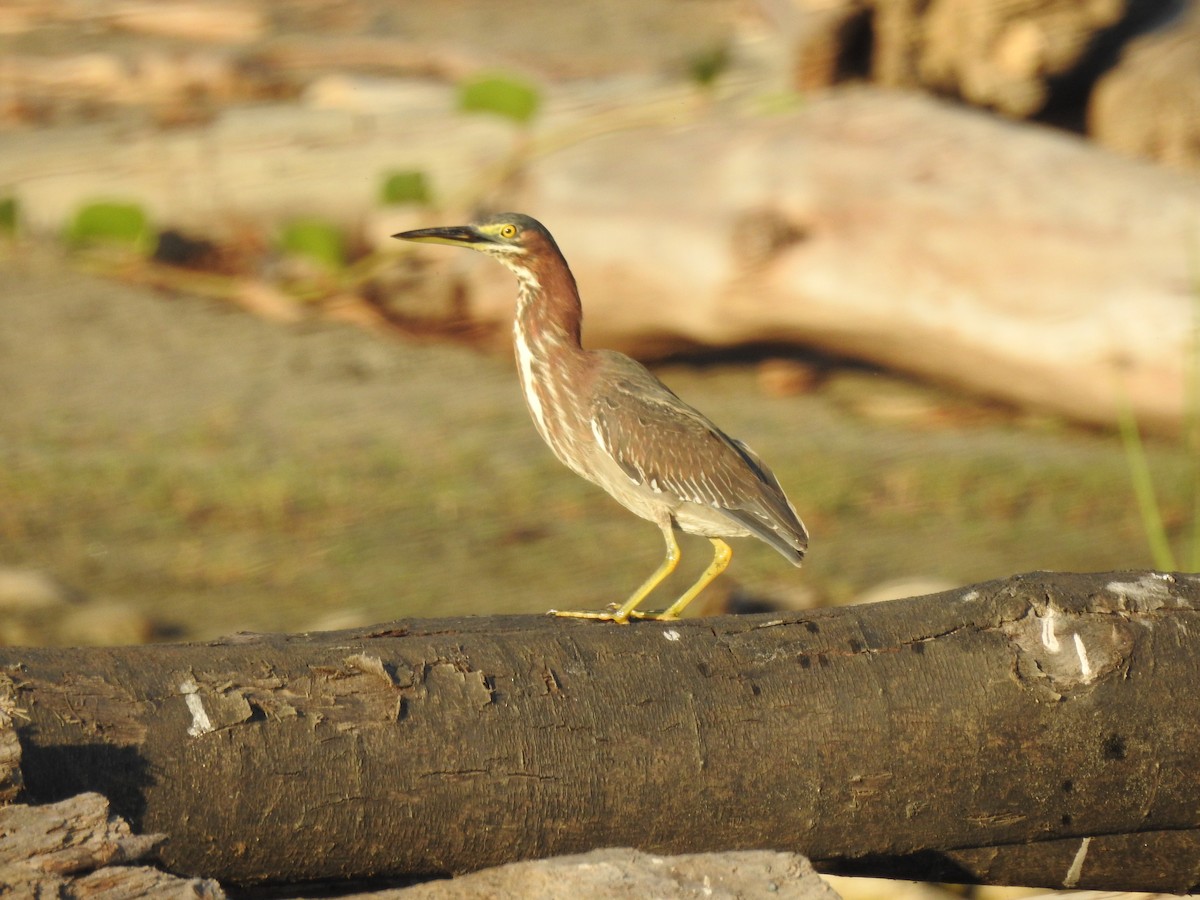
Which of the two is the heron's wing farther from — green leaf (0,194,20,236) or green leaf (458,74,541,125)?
green leaf (0,194,20,236)

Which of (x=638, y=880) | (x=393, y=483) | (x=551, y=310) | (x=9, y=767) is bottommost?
(x=393, y=483)

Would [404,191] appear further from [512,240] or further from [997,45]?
[512,240]

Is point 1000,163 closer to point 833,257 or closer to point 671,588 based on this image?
point 833,257

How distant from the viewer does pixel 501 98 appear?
8.72 metres

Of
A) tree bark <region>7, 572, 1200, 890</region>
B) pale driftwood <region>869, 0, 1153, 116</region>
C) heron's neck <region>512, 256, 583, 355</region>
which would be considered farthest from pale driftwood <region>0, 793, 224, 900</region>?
pale driftwood <region>869, 0, 1153, 116</region>

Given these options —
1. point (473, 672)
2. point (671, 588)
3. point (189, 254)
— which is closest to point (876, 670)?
point (473, 672)

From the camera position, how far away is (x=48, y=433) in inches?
267

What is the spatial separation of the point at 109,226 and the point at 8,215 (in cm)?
55

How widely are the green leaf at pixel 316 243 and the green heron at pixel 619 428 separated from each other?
160 inches

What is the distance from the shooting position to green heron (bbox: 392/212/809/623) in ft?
13.3

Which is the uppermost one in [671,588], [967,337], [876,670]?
[876,670]

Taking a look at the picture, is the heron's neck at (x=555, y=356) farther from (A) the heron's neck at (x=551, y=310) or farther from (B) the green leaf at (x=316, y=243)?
(B) the green leaf at (x=316, y=243)

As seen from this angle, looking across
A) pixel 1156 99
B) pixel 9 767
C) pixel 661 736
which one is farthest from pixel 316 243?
pixel 9 767

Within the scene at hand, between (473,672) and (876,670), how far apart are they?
29.2 inches
